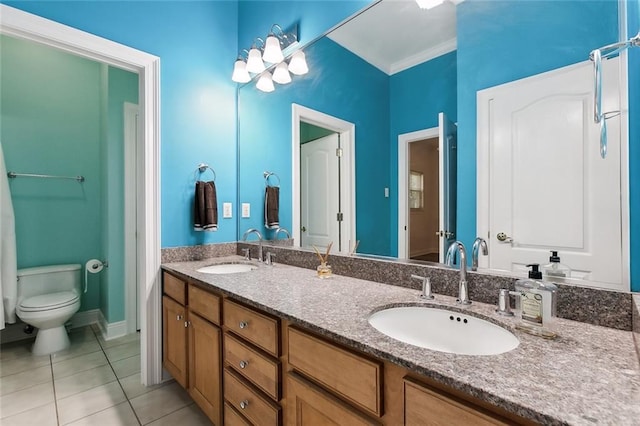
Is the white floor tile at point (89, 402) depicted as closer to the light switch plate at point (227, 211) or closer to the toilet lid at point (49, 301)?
the toilet lid at point (49, 301)

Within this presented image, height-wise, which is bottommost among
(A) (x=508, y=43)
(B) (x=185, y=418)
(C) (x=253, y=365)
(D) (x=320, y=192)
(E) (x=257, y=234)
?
(B) (x=185, y=418)

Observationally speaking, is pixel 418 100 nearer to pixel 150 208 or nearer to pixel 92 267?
pixel 150 208

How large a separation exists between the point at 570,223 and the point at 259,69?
1947mm

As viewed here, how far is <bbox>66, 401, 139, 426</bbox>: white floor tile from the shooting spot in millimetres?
1539

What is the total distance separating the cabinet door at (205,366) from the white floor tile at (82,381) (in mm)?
810

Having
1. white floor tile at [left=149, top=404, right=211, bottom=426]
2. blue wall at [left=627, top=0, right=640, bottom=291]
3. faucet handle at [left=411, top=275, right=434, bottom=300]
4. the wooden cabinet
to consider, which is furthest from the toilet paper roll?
blue wall at [left=627, top=0, right=640, bottom=291]

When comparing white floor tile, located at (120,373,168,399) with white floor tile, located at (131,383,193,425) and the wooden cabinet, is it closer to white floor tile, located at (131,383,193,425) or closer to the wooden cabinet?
white floor tile, located at (131,383,193,425)

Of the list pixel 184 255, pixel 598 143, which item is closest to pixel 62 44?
pixel 184 255

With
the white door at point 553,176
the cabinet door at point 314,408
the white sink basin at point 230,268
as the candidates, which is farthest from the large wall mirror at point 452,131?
the cabinet door at point 314,408

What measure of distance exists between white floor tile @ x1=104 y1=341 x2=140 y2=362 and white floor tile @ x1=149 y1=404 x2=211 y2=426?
0.93 meters

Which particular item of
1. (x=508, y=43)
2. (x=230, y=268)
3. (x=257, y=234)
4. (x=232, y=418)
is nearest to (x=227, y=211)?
(x=257, y=234)

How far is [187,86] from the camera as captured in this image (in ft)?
6.73

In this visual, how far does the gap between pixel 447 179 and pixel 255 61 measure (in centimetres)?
155

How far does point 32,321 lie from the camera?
86.6 inches
